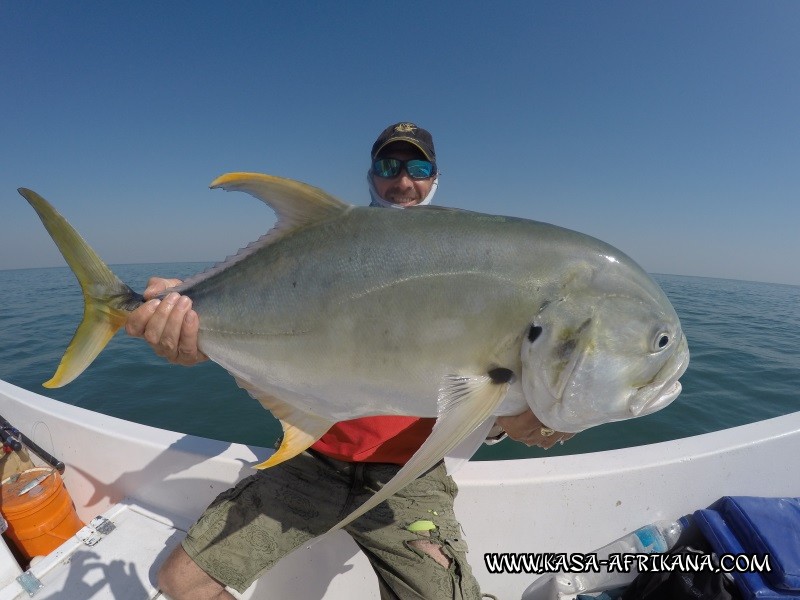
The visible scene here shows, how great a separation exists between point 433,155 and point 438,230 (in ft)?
4.61

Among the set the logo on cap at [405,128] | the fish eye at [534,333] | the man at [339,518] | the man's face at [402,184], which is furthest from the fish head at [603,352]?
the logo on cap at [405,128]

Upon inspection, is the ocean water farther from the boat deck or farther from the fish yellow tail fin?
the fish yellow tail fin

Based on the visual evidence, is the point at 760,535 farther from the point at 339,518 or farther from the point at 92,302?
the point at 92,302

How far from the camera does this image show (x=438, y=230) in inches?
58.4

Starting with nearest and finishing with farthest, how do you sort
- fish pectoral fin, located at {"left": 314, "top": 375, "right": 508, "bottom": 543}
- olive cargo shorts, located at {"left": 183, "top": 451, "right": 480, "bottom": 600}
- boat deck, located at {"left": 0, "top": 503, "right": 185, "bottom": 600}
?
fish pectoral fin, located at {"left": 314, "top": 375, "right": 508, "bottom": 543}, olive cargo shorts, located at {"left": 183, "top": 451, "right": 480, "bottom": 600}, boat deck, located at {"left": 0, "top": 503, "right": 185, "bottom": 600}

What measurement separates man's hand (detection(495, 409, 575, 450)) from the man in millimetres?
73

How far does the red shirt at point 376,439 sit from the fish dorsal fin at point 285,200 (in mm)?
1079

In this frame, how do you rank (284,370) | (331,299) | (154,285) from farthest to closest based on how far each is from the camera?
1. (154,285)
2. (284,370)
3. (331,299)

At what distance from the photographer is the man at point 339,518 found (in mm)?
2078

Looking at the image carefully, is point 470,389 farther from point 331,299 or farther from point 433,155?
point 433,155

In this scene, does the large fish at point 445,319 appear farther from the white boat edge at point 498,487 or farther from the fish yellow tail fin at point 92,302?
the white boat edge at point 498,487

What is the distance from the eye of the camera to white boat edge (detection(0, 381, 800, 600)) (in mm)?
2637

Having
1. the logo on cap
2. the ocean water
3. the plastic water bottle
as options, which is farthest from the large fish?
the ocean water

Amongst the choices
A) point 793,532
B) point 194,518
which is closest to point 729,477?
point 793,532
